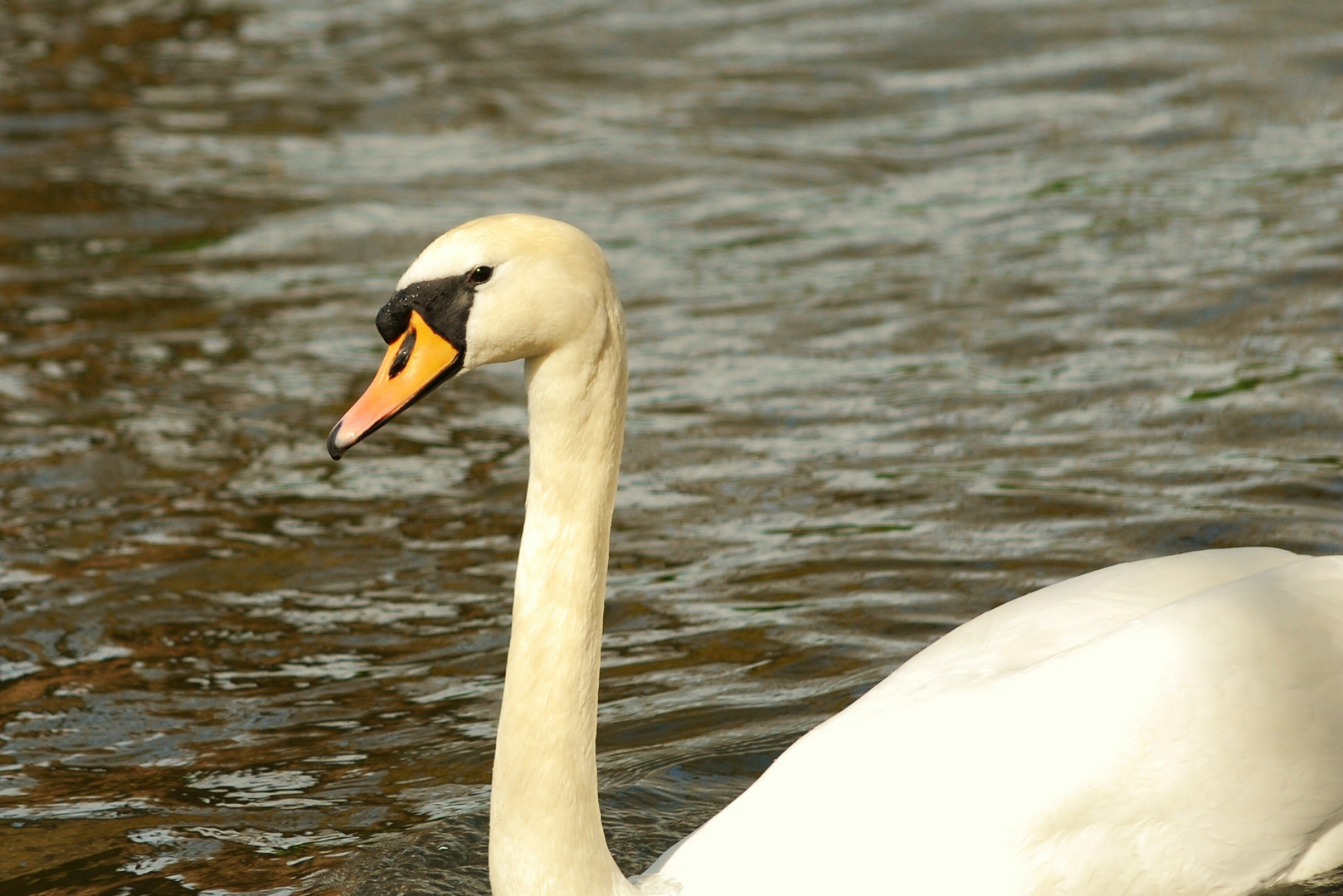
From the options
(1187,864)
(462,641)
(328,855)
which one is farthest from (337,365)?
(1187,864)

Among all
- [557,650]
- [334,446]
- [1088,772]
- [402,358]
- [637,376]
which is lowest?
[637,376]

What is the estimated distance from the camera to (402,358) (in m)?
3.40

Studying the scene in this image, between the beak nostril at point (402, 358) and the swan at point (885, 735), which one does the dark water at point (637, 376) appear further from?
the beak nostril at point (402, 358)

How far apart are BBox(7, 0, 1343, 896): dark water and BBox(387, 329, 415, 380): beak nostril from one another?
137cm

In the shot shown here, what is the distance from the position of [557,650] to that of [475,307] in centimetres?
68

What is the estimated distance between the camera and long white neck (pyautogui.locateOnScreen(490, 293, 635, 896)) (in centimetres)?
351

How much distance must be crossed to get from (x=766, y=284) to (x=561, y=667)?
5414 mm

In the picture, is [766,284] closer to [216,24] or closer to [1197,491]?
[1197,491]

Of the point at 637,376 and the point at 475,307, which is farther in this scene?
the point at 637,376

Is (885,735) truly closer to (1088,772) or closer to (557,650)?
(1088,772)

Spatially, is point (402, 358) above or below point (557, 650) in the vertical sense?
above

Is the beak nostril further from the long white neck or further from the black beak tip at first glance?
the long white neck

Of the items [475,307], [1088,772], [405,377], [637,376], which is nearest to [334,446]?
[405,377]

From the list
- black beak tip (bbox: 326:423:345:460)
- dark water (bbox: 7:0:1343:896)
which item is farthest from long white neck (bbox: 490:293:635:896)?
dark water (bbox: 7:0:1343:896)
